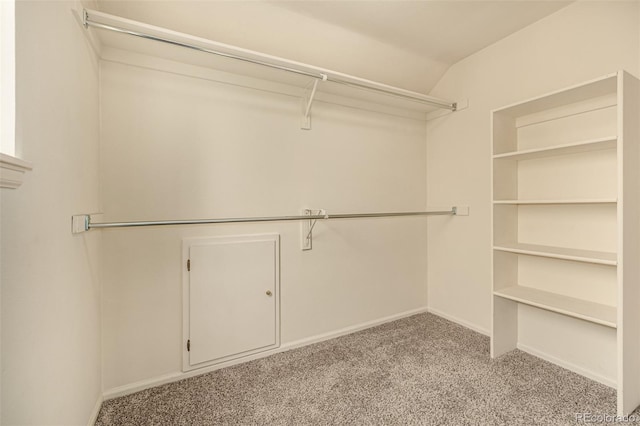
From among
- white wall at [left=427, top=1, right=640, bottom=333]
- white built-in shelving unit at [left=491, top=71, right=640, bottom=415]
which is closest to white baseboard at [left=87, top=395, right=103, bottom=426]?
white built-in shelving unit at [left=491, top=71, right=640, bottom=415]

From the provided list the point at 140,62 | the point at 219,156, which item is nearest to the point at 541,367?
the point at 219,156

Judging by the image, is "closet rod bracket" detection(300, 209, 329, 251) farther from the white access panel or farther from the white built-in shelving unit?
the white built-in shelving unit

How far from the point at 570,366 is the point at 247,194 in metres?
2.60

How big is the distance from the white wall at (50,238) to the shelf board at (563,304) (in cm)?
249

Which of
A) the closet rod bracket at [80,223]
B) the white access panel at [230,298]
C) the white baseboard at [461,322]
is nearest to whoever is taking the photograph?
the closet rod bracket at [80,223]

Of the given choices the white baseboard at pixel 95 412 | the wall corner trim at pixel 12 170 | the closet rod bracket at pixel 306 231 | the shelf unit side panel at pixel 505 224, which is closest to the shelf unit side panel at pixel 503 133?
the shelf unit side panel at pixel 505 224

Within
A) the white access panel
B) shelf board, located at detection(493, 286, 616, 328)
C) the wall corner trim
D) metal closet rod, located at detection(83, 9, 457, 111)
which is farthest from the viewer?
the white access panel

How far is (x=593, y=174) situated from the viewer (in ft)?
5.98

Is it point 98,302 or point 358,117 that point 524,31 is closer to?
point 358,117

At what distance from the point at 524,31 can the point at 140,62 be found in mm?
2762

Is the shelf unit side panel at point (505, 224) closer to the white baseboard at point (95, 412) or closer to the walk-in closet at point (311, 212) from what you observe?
the walk-in closet at point (311, 212)

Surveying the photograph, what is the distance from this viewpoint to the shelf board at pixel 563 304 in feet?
5.24

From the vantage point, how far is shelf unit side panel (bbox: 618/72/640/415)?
1.46 meters

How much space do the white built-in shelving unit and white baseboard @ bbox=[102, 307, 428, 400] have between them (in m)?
0.99
